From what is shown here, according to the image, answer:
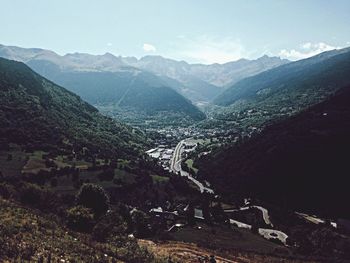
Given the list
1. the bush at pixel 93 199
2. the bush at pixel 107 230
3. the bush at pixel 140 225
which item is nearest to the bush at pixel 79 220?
the bush at pixel 107 230

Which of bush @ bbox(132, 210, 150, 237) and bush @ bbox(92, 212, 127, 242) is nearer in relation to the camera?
bush @ bbox(92, 212, 127, 242)

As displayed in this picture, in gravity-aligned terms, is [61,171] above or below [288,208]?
above

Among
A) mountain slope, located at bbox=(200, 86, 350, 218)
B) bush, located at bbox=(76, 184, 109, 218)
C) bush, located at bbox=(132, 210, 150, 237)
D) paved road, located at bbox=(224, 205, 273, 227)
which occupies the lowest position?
paved road, located at bbox=(224, 205, 273, 227)

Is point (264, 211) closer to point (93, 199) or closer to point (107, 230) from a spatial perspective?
point (93, 199)

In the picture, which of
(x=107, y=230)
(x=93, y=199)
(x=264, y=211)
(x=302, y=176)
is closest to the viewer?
(x=107, y=230)

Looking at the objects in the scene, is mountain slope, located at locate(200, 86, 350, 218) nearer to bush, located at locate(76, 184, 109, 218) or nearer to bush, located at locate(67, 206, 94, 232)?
bush, located at locate(76, 184, 109, 218)

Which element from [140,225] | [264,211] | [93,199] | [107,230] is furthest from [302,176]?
[107,230]

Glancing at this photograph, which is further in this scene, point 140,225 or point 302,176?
point 302,176

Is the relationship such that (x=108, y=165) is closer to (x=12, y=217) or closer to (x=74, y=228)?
(x=74, y=228)

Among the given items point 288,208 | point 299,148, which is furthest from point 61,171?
point 299,148

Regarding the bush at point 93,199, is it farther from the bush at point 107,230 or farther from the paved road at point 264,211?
the paved road at point 264,211

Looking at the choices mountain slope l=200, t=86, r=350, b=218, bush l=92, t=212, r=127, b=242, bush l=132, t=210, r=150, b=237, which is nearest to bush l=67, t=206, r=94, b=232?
bush l=92, t=212, r=127, b=242
